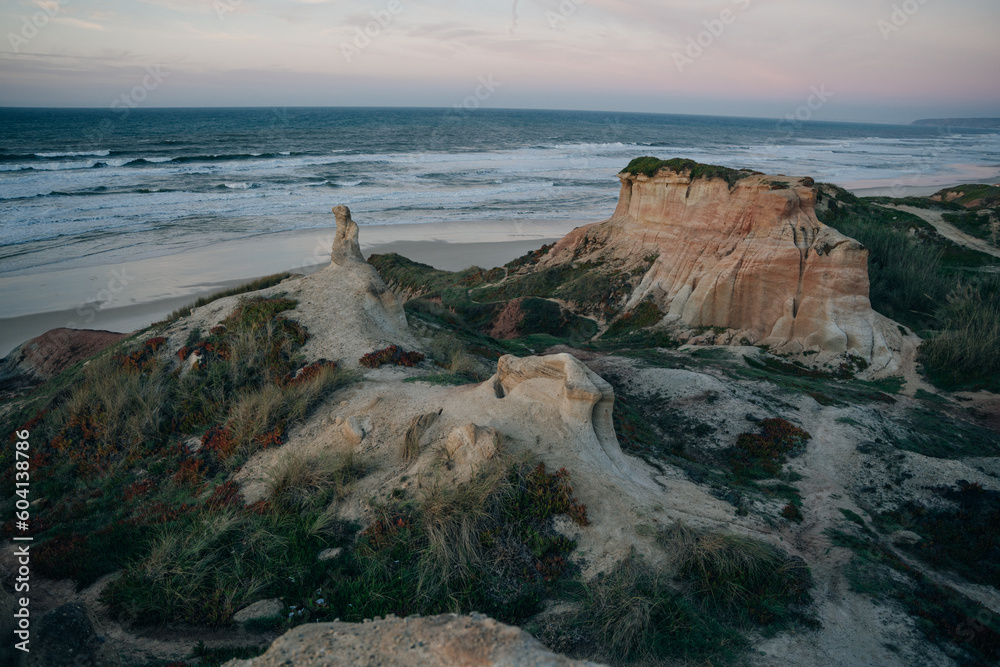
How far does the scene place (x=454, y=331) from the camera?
1495 centimetres

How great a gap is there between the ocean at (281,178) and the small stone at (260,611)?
24.9 metres

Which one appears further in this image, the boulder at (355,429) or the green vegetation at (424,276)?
the green vegetation at (424,276)

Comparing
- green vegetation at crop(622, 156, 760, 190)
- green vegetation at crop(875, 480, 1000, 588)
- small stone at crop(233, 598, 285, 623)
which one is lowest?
green vegetation at crop(875, 480, 1000, 588)

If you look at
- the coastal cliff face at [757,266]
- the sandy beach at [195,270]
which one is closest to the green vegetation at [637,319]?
the coastal cliff face at [757,266]

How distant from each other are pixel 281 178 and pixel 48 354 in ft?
115

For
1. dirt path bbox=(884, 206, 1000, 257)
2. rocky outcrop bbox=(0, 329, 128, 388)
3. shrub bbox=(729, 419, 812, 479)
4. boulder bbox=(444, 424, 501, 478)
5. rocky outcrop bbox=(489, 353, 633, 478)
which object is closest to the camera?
boulder bbox=(444, 424, 501, 478)

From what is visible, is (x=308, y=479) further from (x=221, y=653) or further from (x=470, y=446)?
(x=221, y=653)

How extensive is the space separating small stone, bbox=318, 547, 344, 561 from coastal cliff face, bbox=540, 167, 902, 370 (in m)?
14.4

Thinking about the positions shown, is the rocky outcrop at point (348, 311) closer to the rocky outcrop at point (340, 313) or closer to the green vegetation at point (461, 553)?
the rocky outcrop at point (340, 313)

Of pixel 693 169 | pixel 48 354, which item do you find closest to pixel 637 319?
pixel 693 169

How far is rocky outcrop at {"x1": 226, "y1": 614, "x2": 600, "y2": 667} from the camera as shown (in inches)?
142

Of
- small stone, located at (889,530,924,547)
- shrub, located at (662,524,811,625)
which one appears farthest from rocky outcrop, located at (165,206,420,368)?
small stone, located at (889,530,924,547)

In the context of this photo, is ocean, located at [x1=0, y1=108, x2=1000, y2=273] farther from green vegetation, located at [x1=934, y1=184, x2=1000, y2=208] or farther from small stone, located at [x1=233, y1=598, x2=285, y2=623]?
small stone, located at [x1=233, y1=598, x2=285, y2=623]

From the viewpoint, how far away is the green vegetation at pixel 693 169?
60.7 ft
